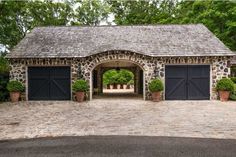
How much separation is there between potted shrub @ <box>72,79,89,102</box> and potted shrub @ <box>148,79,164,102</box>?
3.61m

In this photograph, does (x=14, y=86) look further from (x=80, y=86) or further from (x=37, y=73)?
(x=80, y=86)

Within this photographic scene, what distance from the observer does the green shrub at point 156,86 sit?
17906mm

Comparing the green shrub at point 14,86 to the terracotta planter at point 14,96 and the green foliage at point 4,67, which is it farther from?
the green foliage at point 4,67

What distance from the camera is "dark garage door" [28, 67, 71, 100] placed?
62.4 ft

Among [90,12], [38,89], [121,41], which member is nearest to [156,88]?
[121,41]

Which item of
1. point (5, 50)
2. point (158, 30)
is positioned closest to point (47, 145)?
point (158, 30)

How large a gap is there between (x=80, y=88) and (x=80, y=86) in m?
0.11

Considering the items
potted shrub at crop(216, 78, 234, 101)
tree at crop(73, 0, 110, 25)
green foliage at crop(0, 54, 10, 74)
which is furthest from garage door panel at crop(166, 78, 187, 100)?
tree at crop(73, 0, 110, 25)

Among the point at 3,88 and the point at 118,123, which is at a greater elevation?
the point at 3,88

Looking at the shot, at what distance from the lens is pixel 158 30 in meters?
21.4

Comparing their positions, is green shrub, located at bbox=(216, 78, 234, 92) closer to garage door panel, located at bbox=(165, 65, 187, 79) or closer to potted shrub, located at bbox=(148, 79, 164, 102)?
garage door panel, located at bbox=(165, 65, 187, 79)

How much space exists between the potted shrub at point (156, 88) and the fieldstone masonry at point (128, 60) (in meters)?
0.57

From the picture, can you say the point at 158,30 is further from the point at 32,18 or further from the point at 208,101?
the point at 32,18

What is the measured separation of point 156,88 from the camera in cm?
1791
